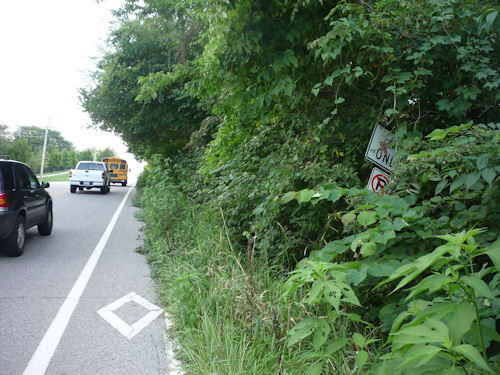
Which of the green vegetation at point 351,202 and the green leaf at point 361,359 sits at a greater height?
the green vegetation at point 351,202

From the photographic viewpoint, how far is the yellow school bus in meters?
37.9

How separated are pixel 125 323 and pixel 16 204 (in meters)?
4.28

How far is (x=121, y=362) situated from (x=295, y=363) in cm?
167

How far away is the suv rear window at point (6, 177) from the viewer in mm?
6941

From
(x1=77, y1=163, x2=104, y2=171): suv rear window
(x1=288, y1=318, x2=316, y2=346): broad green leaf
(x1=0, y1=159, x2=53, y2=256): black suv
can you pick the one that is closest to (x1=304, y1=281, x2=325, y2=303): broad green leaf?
(x1=288, y1=318, x2=316, y2=346): broad green leaf

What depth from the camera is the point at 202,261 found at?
5.54 metres

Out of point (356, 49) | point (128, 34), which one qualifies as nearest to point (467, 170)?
point (356, 49)

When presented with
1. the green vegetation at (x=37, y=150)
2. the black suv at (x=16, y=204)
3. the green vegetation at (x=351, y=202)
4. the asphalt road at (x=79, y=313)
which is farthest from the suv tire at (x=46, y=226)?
the green vegetation at (x=37, y=150)

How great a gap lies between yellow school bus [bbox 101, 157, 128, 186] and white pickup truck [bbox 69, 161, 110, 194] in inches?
532

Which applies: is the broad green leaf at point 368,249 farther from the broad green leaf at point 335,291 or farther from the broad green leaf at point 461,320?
the broad green leaf at point 461,320

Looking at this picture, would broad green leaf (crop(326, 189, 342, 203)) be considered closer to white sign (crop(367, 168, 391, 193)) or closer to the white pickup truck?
white sign (crop(367, 168, 391, 193))

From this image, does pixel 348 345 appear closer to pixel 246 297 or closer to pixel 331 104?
pixel 246 297

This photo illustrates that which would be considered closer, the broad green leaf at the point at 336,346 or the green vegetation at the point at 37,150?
the broad green leaf at the point at 336,346

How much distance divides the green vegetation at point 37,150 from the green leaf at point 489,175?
224ft
